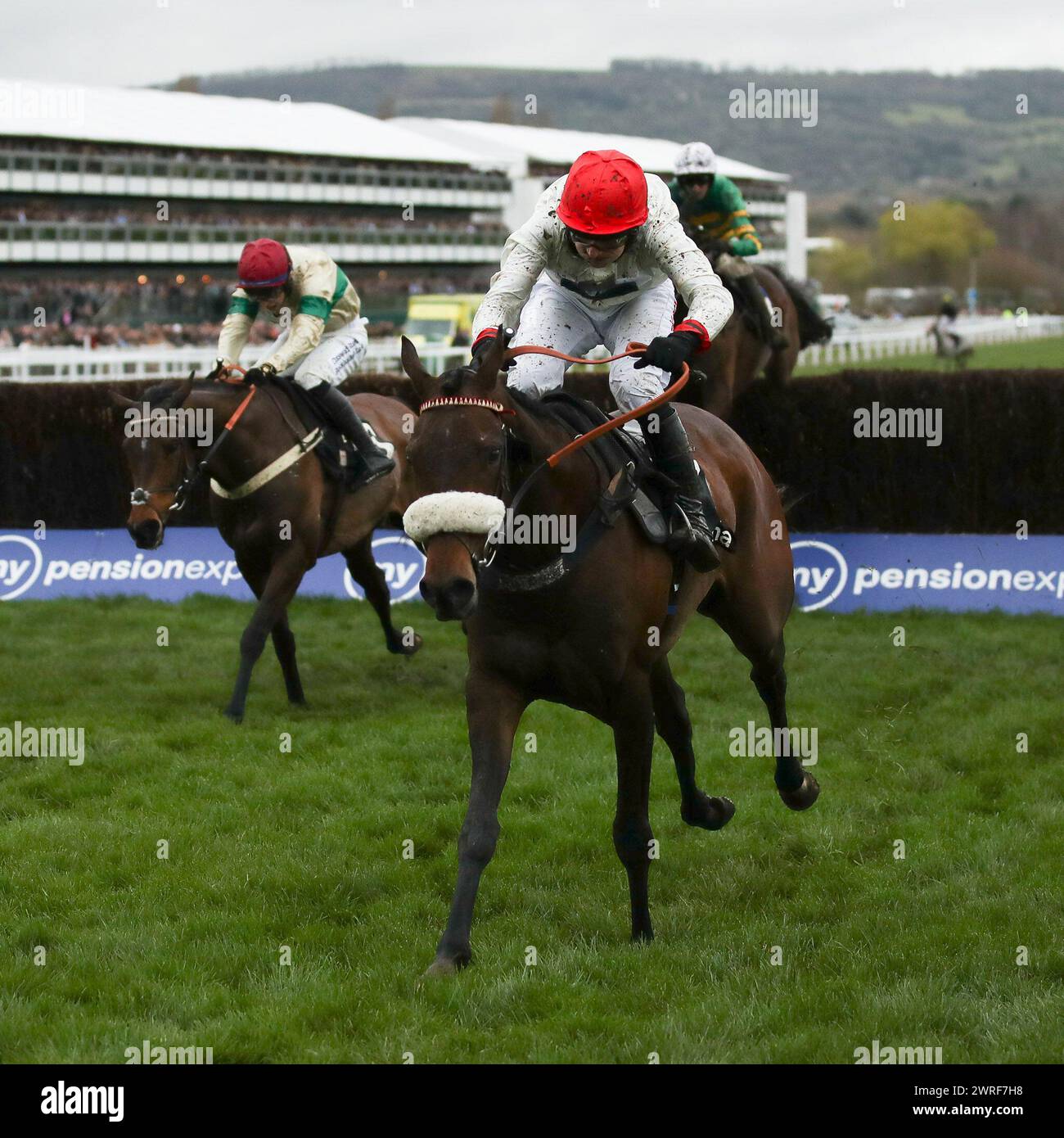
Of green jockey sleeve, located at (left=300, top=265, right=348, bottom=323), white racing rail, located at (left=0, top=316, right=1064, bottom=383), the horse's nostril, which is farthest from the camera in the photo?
white racing rail, located at (left=0, top=316, right=1064, bottom=383)

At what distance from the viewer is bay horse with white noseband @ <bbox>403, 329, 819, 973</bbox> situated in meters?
4.31

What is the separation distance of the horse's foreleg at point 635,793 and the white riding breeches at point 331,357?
16.0 ft

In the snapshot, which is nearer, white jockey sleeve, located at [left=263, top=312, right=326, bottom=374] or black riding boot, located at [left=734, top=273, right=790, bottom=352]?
white jockey sleeve, located at [left=263, top=312, right=326, bottom=374]

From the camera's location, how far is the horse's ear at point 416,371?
433cm

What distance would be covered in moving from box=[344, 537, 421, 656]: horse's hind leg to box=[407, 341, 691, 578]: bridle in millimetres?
4928

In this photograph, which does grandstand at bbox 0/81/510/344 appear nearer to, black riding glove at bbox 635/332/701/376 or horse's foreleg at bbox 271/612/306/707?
horse's foreleg at bbox 271/612/306/707

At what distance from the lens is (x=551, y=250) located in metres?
5.37

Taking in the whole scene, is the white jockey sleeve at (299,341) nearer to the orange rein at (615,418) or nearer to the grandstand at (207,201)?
the orange rein at (615,418)

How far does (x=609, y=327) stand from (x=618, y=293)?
0.16 m

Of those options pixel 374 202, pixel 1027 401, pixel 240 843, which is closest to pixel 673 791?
pixel 240 843

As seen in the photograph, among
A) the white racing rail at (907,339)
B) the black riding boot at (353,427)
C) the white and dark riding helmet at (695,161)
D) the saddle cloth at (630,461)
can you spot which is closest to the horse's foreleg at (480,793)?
the saddle cloth at (630,461)

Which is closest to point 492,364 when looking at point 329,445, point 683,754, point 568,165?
point 683,754

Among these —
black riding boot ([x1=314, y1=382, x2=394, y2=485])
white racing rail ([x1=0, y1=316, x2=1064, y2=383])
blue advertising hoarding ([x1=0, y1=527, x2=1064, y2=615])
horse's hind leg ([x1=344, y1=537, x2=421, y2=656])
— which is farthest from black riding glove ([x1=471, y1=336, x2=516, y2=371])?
blue advertising hoarding ([x1=0, y1=527, x2=1064, y2=615])
